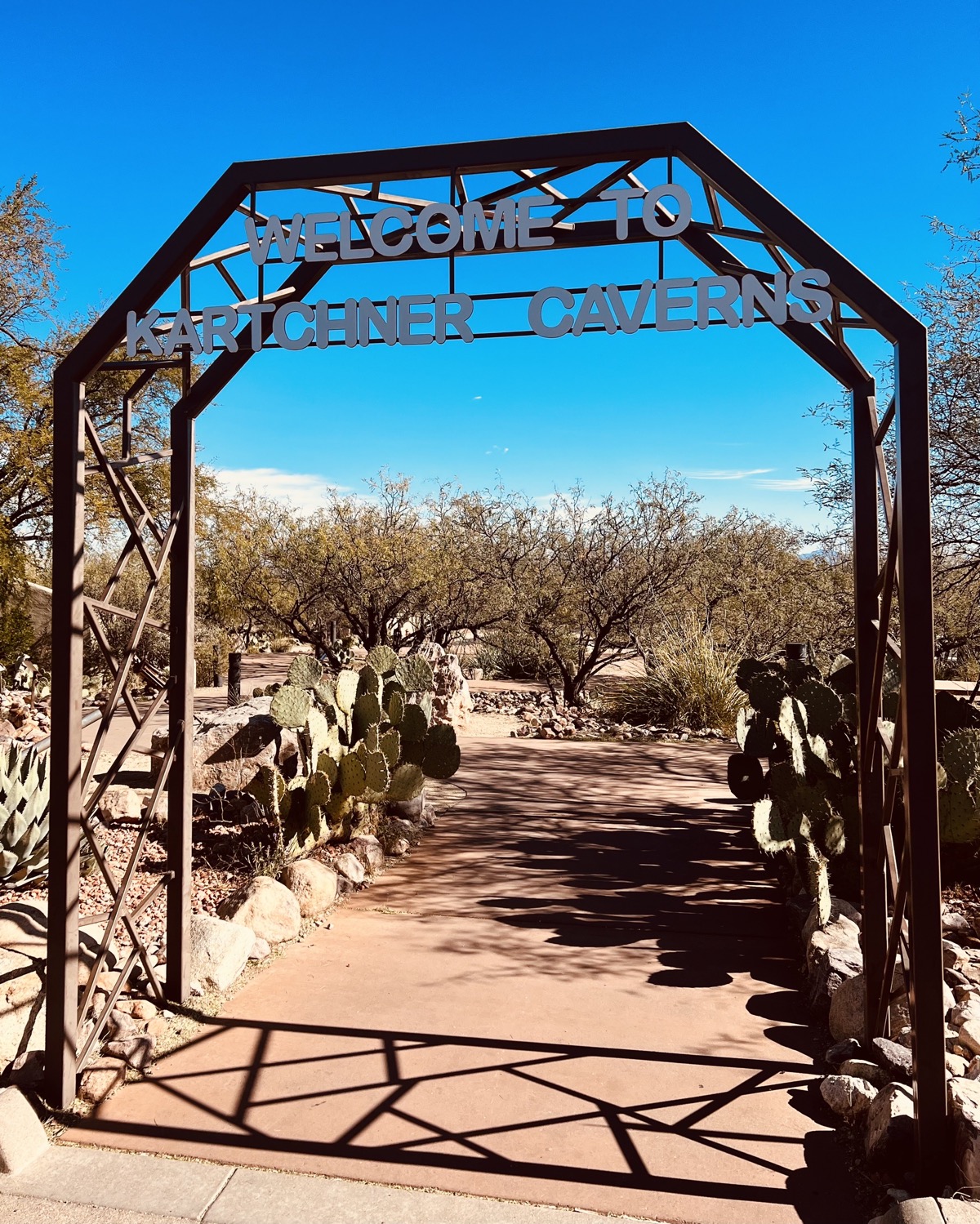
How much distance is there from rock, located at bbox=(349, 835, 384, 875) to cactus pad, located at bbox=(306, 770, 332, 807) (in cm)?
56

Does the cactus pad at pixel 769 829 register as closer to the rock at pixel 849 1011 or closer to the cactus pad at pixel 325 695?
the rock at pixel 849 1011

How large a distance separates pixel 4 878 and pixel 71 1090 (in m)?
2.59

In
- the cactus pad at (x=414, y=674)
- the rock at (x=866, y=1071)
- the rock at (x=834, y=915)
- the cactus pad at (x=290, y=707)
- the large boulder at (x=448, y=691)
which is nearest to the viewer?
the rock at (x=866, y=1071)

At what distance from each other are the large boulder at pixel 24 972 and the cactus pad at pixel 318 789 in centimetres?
247

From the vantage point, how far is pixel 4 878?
5973mm

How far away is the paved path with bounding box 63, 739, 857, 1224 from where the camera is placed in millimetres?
3402

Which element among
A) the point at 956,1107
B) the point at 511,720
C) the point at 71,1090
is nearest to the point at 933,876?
the point at 956,1107

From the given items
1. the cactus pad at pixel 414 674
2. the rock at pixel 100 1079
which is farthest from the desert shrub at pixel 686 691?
the rock at pixel 100 1079

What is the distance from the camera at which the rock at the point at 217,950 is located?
4.85 m

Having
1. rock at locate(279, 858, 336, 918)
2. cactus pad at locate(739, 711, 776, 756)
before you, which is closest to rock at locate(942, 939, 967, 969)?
cactus pad at locate(739, 711, 776, 756)

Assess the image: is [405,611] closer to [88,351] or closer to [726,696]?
[726,696]

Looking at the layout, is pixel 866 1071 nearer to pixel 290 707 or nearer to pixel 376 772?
pixel 376 772

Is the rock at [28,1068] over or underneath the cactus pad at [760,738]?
underneath

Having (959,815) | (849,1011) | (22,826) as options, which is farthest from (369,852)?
(959,815)
